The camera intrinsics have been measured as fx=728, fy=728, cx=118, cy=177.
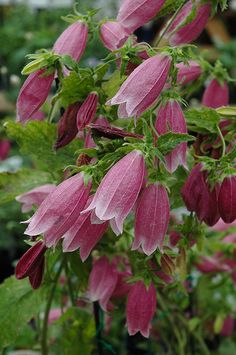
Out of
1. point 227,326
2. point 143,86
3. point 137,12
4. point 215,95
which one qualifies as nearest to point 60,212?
point 143,86

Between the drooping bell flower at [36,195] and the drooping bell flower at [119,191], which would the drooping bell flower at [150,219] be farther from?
the drooping bell flower at [36,195]

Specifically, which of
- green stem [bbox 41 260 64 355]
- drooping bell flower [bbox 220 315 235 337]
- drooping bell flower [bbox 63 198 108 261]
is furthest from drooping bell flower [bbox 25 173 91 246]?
drooping bell flower [bbox 220 315 235 337]

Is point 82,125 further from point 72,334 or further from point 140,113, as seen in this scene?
point 72,334

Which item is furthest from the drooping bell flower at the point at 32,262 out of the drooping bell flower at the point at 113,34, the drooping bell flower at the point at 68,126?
the drooping bell flower at the point at 113,34

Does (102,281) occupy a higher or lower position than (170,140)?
lower

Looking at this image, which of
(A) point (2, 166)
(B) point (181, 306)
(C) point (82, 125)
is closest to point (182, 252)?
(C) point (82, 125)

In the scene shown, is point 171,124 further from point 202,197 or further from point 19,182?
point 19,182
